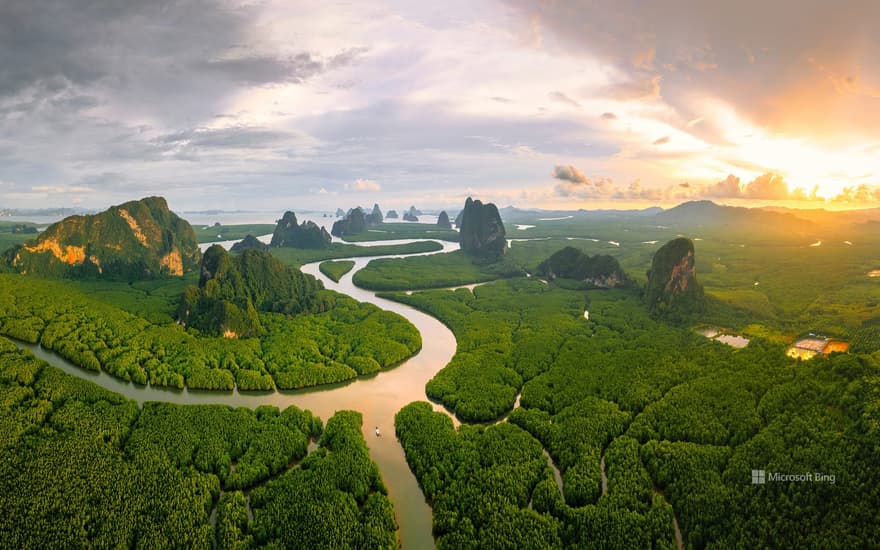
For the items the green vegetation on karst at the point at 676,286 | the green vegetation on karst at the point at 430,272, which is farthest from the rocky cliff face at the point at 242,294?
the green vegetation on karst at the point at 676,286

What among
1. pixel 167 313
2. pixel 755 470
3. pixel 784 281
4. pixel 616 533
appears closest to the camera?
pixel 616 533

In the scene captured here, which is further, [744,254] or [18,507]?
[744,254]

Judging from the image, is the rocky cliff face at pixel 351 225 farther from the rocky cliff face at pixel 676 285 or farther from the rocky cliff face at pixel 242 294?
the rocky cliff face at pixel 676 285

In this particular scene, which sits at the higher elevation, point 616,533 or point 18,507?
point 18,507

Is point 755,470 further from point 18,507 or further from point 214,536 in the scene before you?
point 18,507

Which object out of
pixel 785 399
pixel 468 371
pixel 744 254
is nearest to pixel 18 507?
pixel 468 371

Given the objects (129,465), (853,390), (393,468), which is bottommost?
(393,468)

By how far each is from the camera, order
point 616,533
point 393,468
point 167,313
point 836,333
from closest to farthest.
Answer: point 616,533, point 393,468, point 836,333, point 167,313
